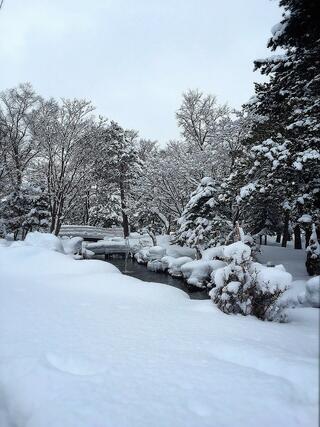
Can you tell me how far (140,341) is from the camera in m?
4.14

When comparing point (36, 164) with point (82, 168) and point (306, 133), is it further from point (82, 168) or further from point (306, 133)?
point (306, 133)

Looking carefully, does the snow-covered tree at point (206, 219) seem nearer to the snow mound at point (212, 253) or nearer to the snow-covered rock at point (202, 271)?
the snow mound at point (212, 253)

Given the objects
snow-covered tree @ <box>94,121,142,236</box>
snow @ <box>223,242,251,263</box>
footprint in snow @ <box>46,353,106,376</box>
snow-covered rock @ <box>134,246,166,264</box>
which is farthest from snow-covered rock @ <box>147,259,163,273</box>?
footprint in snow @ <box>46,353,106,376</box>

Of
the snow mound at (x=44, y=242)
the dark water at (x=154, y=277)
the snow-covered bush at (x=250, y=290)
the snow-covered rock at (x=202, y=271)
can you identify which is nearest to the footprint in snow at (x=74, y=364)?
the snow-covered bush at (x=250, y=290)

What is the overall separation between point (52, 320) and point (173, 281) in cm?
1123

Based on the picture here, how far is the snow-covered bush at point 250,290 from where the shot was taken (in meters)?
5.83

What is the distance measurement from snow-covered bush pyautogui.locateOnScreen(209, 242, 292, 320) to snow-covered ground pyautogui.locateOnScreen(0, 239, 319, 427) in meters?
0.36

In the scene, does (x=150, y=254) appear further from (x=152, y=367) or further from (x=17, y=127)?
(x=152, y=367)

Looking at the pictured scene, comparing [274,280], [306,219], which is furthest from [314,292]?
[306,219]

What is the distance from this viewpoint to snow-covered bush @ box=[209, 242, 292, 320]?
5832 mm

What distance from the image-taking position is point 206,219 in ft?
54.0

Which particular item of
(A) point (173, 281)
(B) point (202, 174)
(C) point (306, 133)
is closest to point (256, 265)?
(C) point (306, 133)

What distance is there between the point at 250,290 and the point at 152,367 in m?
3.24

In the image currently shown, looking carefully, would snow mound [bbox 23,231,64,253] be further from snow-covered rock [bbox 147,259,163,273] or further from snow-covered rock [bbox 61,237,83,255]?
snow-covered rock [bbox 147,259,163,273]
